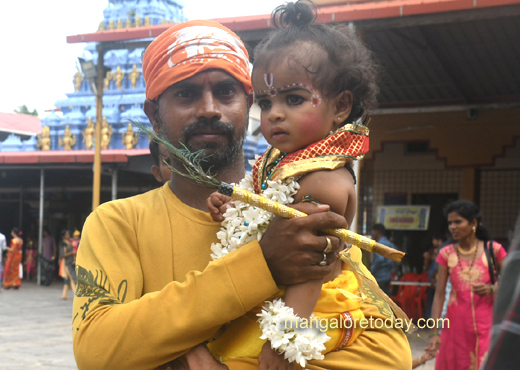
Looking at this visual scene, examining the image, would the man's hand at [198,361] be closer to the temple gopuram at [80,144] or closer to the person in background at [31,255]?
the temple gopuram at [80,144]

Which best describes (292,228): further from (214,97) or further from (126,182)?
(126,182)

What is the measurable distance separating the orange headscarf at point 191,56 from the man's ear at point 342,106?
0.40 m

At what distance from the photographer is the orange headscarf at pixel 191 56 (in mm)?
2072

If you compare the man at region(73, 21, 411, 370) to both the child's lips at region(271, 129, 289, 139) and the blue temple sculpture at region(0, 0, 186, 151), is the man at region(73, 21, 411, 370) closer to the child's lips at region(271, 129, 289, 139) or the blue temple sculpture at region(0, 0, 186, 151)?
the child's lips at region(271, 129, 289, 139)

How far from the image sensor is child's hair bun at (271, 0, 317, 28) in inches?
79.4

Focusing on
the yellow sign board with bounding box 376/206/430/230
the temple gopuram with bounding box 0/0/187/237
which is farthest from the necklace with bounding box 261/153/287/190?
the temple gopuram with bounding box 0/0/187/237

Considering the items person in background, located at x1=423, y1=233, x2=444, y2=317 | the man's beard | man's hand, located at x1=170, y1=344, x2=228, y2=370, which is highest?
the man's beard

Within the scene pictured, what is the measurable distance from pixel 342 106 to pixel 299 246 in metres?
0.58

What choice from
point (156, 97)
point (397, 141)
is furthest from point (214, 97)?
point (397, 141)

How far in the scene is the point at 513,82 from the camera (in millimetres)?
10547

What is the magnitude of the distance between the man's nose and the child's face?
22cm

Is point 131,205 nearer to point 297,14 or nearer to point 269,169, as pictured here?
point 269,169

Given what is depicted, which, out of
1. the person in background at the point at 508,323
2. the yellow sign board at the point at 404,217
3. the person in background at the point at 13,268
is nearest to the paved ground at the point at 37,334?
the person in background at the point at 13,268

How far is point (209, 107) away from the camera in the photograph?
6.71 ft
